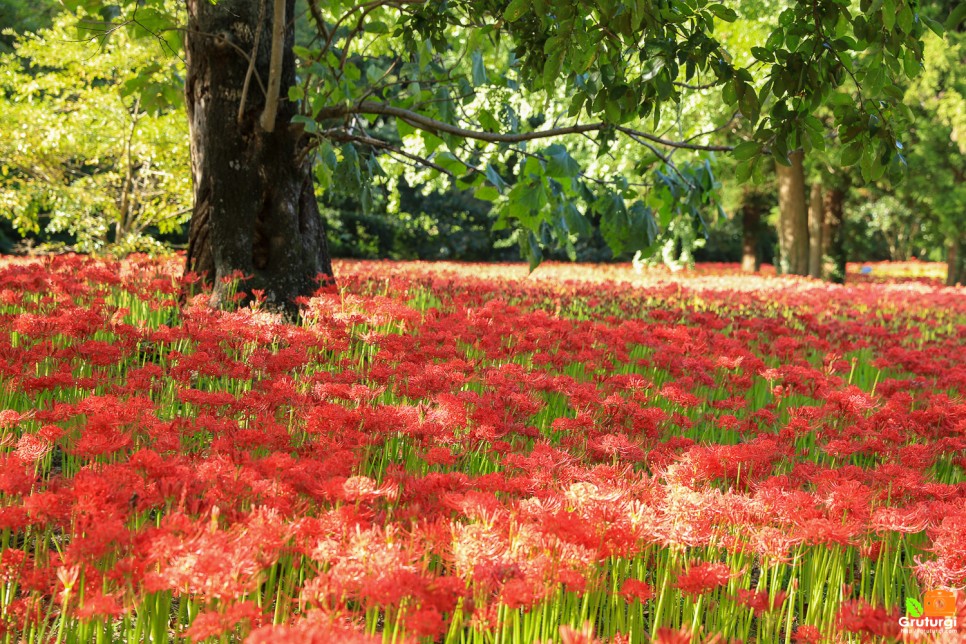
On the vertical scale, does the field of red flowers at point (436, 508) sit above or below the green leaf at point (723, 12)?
below

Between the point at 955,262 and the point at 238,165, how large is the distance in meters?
25.0

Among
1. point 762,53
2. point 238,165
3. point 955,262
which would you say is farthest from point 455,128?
point 955,262

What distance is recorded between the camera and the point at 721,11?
3225 mm

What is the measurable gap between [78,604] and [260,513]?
1.50 ft

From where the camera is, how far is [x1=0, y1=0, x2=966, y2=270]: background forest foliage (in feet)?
36.6

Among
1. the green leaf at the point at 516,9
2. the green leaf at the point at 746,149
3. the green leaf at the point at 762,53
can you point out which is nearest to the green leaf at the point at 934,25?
the green leaf at the point at 762,53

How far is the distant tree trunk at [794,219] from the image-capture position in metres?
20.9

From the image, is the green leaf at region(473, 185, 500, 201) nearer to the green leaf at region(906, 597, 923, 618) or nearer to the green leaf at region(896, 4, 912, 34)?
the green leaf at region(896, 4, 912, 34)

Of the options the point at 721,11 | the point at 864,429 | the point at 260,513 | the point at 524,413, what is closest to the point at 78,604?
the point at 260,513

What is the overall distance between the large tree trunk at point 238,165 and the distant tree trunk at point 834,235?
747 inches

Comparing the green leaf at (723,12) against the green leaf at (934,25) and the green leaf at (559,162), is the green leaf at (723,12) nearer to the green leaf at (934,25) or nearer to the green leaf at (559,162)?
the green leaf at (934,25)

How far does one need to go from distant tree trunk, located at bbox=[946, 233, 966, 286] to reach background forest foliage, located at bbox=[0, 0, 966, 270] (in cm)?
52

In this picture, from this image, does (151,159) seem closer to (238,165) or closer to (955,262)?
(238,165)

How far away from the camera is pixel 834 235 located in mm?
23219
